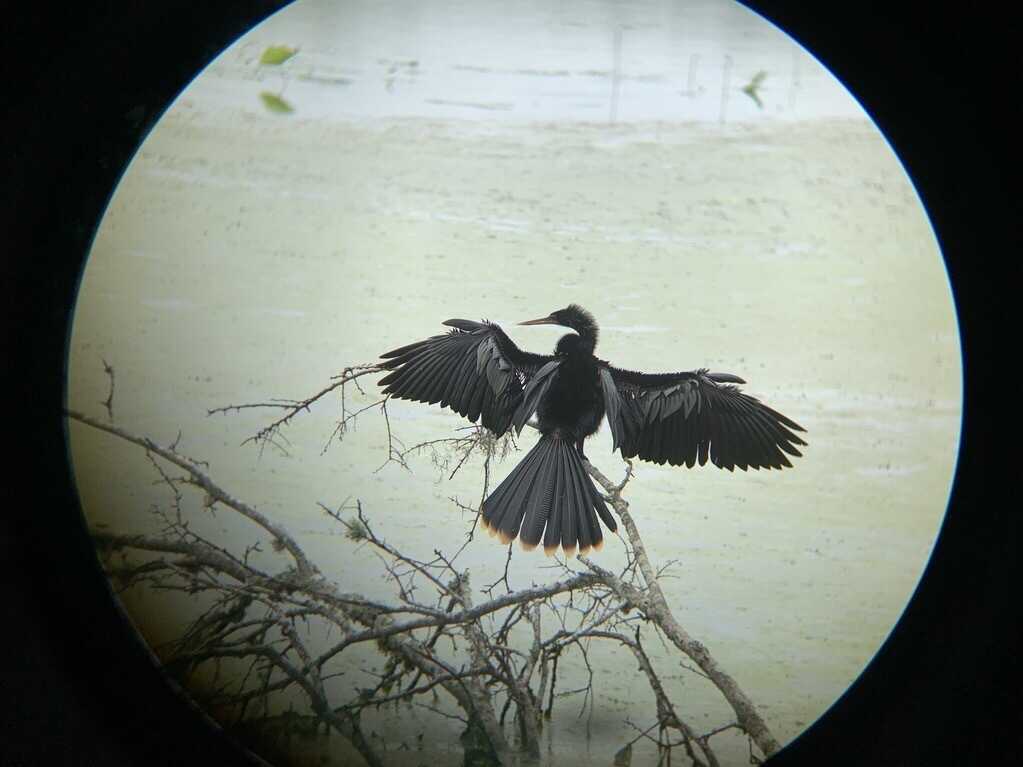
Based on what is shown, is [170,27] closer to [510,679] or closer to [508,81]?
[508,81]

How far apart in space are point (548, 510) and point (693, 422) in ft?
1.43

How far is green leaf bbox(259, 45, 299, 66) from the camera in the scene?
2293 mm

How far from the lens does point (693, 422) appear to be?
218cm

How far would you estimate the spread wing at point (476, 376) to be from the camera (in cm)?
214

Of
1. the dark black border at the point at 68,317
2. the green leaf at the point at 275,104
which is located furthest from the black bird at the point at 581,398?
the green leaf at the point at 275,104

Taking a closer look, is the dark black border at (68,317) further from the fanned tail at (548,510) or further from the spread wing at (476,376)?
the spread wing at (476,376)

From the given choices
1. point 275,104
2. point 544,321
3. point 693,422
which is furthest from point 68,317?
point 693,422

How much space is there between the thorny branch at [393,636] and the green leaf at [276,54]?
2.84 feet

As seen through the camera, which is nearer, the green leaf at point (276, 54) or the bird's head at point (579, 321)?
the bird's head at point (579, 321)

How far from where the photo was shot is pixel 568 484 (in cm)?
204

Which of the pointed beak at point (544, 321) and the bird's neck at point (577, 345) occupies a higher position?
the pointed beak at point (544, 321)

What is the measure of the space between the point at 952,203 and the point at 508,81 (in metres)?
1.10

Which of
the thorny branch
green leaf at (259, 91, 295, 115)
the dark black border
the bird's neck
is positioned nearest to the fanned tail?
the thorny branch

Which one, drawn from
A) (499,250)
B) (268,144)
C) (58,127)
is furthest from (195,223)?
(499,250)
